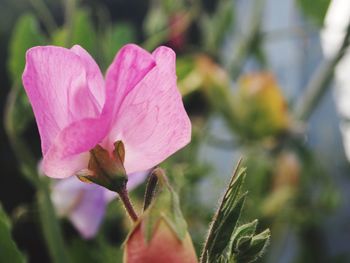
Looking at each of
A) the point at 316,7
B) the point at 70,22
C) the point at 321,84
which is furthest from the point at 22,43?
the point at 321,84

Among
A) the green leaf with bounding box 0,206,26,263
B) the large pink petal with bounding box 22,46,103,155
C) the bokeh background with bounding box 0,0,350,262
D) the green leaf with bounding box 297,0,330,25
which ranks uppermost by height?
the large pink petal with bounding box 22,46,103,155

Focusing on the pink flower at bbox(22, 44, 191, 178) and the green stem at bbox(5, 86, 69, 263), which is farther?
the green stem at bbox(5, 86, 69, 263)

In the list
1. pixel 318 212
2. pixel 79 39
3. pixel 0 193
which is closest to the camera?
pixel 79 39

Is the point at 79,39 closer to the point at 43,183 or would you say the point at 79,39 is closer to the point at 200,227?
the point at 43,183

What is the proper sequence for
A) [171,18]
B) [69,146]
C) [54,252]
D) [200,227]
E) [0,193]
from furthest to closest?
[0,193]
[171,18]
[200,227]
[54,252]
[69,146]

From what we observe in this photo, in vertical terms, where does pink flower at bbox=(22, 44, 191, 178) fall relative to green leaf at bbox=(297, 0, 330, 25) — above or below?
above

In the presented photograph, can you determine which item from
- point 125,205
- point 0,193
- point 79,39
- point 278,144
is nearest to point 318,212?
point 278,144

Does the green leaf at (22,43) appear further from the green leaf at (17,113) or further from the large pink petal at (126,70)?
the large pink petal at (126,70)

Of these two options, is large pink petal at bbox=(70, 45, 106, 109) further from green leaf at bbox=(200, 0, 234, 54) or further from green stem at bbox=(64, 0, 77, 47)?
green leaf at bbox=(200, 0, 234, 54)

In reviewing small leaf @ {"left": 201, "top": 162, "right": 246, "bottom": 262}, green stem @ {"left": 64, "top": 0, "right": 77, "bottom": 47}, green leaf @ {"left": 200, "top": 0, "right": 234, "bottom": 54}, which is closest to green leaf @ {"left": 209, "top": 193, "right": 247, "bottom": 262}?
small leaf @ {"left": 201, "top": 162, "right": 246, "bottom": 262}
